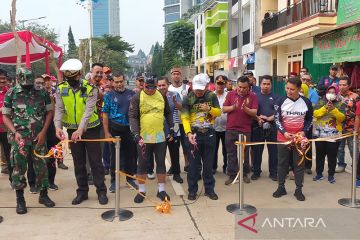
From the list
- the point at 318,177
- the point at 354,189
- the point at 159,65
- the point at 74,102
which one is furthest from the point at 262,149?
the point at 159,65

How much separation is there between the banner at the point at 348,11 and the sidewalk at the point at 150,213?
6557mm

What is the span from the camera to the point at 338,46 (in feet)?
43.0

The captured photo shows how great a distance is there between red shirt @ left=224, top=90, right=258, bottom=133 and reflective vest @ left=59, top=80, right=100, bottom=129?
2.21 metres

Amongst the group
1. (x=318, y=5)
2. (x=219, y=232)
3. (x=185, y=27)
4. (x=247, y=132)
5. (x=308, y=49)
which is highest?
(x=185, y=27)

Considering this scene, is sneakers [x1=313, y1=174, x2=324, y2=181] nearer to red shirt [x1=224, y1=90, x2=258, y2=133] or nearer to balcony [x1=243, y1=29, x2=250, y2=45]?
red shirt [x1=224, y1=90, x2=258, y2=133]

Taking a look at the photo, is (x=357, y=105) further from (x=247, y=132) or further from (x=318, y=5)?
(x=318, y=5)

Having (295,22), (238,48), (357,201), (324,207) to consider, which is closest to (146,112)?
(324,207)

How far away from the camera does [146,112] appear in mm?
5223

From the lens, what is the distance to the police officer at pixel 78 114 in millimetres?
5047

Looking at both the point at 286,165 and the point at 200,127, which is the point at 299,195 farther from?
the point at 200,127

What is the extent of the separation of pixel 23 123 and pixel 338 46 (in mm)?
11376

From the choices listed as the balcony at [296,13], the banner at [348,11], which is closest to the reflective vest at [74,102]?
the banner at [348,11]

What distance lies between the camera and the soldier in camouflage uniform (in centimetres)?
484

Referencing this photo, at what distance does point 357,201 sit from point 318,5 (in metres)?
10.3
